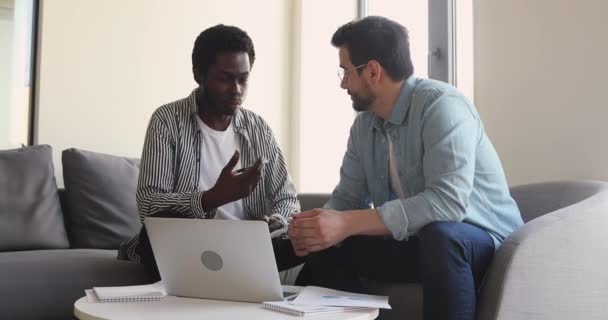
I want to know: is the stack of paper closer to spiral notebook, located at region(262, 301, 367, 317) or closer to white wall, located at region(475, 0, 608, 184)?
spiral notebook, located at region(262, 301, 367, 317)

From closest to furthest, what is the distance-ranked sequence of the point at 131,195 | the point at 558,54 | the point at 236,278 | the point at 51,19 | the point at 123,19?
1. the point at 236,278
2. the point at 558,54
3. the point at 131,195
4. the point at 51,19
5. the point at 123,19

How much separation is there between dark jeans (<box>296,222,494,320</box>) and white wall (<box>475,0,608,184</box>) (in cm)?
72

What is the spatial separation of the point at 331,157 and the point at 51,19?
1.56 meters

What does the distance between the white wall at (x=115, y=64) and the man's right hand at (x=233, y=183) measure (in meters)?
1.37

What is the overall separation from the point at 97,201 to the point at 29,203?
243 millimetres

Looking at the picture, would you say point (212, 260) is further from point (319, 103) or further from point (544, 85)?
point (319, 103)

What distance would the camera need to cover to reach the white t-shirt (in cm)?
205

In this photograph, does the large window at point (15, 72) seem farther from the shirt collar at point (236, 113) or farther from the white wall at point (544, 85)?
the white wall at point (544, 85)

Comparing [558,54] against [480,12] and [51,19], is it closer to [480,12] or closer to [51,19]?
[480,12]

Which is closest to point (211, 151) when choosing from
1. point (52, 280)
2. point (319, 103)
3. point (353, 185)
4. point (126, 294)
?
point (353, 185)

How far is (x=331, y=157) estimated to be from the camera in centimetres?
361

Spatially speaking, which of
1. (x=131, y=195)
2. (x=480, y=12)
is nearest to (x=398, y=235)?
(x=480, y=12)

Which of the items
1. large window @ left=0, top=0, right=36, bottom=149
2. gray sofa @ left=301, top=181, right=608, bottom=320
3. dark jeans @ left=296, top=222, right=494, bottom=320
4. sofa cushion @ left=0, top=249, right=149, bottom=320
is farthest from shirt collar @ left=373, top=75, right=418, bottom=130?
large window @ left=0, top=0, right=36, bottom=149

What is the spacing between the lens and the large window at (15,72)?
110 inches
